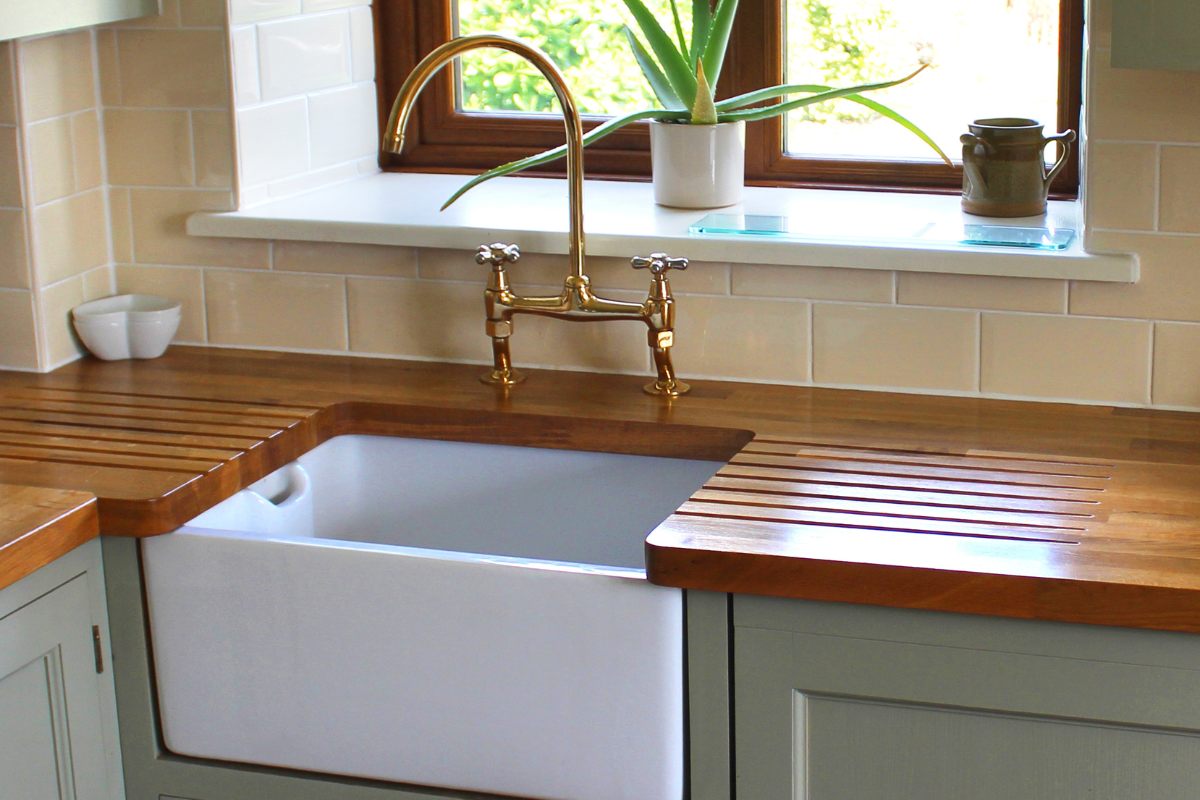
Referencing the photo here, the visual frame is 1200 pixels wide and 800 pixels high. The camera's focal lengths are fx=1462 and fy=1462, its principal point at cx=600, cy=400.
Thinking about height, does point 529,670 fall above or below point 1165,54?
below

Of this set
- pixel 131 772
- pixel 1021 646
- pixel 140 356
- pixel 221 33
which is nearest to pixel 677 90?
pixel 221 33

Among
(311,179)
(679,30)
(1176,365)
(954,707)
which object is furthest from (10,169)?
(1176,365)

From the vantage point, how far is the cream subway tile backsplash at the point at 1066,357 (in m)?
1.74

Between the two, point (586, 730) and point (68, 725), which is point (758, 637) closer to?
point (586, 730)

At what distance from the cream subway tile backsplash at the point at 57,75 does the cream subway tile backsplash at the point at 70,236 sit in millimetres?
124

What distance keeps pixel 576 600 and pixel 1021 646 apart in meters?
0.41

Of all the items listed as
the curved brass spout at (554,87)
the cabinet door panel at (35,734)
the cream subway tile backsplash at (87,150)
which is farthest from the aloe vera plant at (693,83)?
the cabinet door panel at (35,734)

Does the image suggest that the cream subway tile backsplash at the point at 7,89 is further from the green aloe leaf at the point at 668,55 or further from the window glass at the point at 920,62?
the window glass at the point at 920,62

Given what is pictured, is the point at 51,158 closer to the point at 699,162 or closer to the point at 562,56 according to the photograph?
the point at 562,56

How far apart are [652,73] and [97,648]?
1.01m

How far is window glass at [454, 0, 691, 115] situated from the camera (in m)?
2.16

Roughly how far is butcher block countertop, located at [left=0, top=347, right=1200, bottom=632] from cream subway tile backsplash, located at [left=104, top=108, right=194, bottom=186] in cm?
26

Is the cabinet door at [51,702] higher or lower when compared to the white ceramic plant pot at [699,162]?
lower

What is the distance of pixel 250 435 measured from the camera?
1699 millimetres
